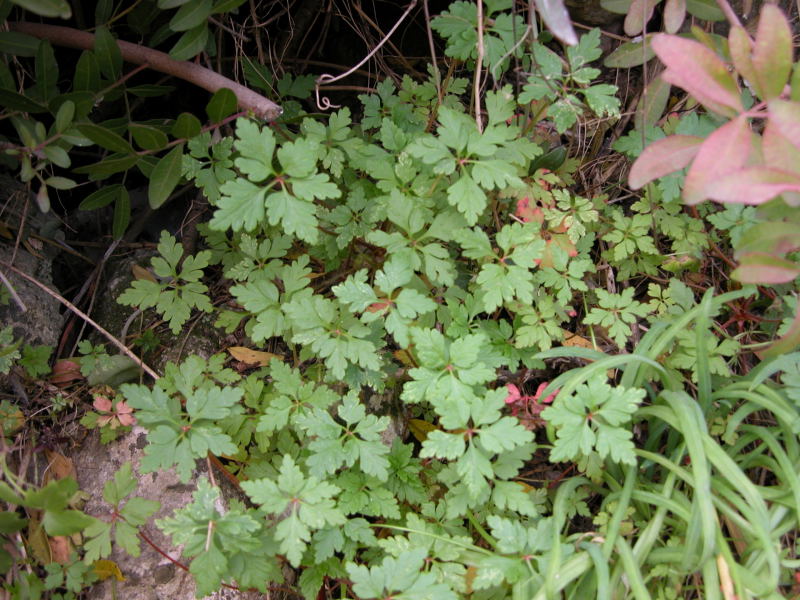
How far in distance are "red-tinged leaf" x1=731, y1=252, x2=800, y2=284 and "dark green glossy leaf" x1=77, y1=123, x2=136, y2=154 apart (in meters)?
1.76

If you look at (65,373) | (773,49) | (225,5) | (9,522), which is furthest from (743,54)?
(65,373)

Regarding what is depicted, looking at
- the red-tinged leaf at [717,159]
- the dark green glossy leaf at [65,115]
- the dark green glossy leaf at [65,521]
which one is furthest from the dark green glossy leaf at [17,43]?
the red-tinged leaf at [717,159]

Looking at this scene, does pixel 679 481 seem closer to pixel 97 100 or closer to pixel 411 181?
pixel 411 181

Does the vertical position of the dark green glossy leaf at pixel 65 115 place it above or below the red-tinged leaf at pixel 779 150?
below

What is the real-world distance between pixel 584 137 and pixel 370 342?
1.29 metres

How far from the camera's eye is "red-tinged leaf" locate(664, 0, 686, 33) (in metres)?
1.88

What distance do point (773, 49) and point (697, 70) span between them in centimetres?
15

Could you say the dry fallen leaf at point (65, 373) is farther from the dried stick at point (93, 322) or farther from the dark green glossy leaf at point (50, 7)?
the dark green glossy leaf at point (50, 7)

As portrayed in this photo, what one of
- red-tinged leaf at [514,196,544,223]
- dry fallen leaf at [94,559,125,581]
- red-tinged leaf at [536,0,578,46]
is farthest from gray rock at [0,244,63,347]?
red-tinged leaf at [536,0,578,46]

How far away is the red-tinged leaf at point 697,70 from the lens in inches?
Result: 52.7

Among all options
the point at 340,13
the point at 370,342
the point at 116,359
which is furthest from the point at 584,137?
the point at 116,359

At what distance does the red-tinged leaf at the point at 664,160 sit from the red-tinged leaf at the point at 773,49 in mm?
191

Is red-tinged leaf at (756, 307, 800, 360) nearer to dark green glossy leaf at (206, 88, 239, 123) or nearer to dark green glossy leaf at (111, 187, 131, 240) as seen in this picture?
dark green glossy leaf at (206, 88, 239, 123)

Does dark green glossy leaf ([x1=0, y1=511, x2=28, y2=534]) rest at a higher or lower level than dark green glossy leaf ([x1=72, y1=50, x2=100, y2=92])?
lower
